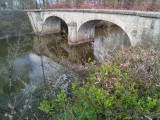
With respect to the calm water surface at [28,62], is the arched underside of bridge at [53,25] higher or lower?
higher

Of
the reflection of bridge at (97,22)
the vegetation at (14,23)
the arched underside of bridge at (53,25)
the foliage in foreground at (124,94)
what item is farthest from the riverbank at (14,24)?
the foliage in foreground at (124,94)

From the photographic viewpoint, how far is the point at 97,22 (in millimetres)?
18375

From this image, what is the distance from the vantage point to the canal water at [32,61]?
9.54 metres

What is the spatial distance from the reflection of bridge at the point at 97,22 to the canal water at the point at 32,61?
1419 millimetres

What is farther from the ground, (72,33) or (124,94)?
(124,94)

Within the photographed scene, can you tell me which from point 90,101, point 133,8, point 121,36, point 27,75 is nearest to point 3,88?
point 27,75

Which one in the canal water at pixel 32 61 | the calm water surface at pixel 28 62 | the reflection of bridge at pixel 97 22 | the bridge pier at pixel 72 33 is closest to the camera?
the canal water at pixel 32 61

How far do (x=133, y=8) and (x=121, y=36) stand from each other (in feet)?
21.3

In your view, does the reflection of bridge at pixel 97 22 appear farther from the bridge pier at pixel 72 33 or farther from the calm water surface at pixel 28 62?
the calm water surface at pixel 28 62

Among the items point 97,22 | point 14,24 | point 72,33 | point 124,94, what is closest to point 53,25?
point 14,24

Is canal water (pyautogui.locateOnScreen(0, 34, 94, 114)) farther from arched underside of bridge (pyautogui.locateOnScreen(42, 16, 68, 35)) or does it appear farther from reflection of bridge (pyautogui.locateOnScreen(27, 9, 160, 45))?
reflection of bridge (pyautogui.locateOnScreen(27, 9, 160, 45))

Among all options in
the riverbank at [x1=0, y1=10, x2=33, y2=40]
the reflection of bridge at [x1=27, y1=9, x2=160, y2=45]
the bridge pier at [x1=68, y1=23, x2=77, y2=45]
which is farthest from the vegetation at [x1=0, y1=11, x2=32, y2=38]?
the bridge pier at [x1=68, y1=23, x2=77, y2=45]

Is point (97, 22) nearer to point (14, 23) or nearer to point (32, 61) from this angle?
point (32, 61)

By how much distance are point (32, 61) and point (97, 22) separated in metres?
7.87
